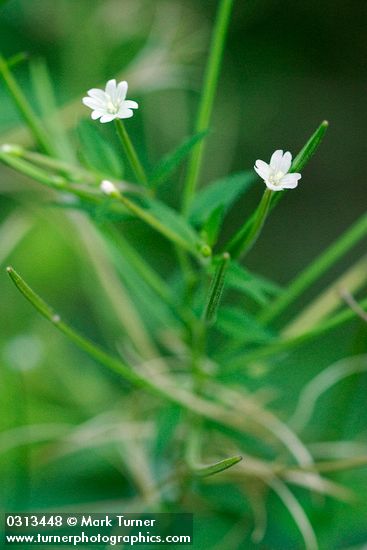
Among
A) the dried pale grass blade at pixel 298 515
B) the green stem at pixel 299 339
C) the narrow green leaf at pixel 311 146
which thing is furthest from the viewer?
the dried pale grass blade at pixel 298 515

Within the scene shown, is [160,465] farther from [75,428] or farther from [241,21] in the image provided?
[241,21]

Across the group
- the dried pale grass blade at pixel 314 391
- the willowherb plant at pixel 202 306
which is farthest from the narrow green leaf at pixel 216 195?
the dried pale grass blade at pixel 314 391

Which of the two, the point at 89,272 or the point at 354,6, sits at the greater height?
the point at 354,6

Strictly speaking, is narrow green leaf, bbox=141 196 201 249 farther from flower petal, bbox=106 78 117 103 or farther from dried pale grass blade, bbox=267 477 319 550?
dried pale grass blade, bbox=267 477 319 550

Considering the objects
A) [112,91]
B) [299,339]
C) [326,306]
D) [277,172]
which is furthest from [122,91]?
[326,306]

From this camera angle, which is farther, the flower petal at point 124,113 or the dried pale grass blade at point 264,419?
the dried pale grass blade at point 264,419

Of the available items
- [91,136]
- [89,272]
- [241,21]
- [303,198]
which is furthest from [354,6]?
[91,136]

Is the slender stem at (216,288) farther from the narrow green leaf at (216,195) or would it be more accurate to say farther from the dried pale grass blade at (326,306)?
the dried pale grass blade at (326,306)
